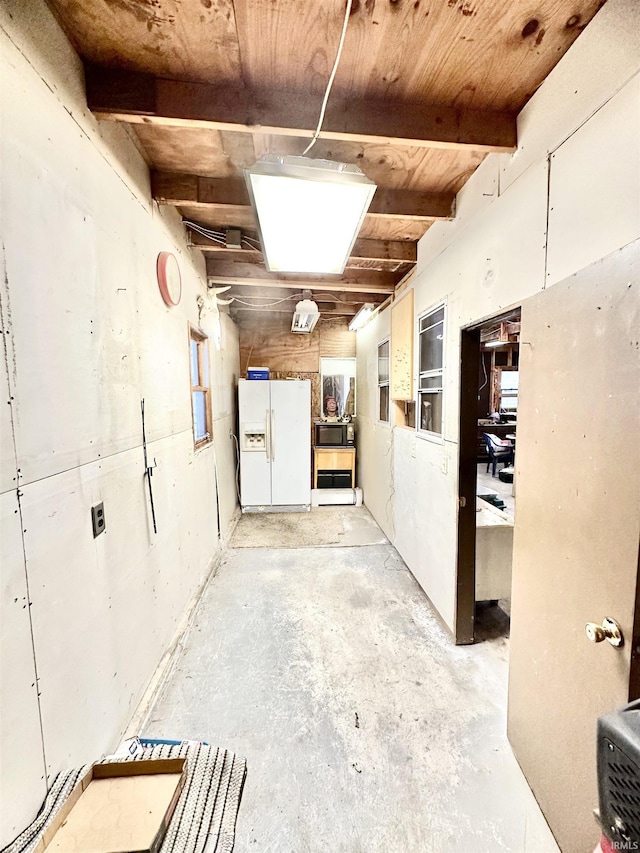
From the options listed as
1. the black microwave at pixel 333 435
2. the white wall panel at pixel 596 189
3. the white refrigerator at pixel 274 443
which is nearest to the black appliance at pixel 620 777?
the white wall panel at pixel 596 189

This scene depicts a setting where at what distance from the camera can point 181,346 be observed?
7.58 feet

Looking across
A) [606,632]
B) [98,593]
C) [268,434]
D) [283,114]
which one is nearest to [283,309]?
[268,434]

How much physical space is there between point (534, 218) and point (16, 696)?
2327 mm

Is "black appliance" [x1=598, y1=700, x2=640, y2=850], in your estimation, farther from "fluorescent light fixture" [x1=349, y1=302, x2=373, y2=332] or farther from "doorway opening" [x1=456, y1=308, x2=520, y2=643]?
"fluorescent light fixture" [x1=349, y1=302, x2=373, y2=332]

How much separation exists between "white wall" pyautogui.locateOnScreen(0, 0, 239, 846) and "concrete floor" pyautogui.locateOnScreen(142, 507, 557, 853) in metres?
0.44

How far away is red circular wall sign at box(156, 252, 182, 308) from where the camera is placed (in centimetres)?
192

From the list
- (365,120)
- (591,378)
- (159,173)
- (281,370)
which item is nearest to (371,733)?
(591,378)

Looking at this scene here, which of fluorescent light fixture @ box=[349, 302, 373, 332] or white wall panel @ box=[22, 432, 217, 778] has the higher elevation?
fluorescent light fixture @ box=[349, 302, 373, 332]

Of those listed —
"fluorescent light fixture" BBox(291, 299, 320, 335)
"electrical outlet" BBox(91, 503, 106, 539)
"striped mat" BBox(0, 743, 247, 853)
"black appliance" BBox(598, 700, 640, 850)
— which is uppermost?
"fluorescent light fixture" BBox(291, 299, 320, 335)

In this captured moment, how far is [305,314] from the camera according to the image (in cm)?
366

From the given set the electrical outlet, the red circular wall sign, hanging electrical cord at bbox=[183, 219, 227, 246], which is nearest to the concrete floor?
the electrical outlet

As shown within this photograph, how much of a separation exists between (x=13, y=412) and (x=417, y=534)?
8.61ft

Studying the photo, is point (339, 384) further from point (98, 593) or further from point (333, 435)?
point (98, 593)

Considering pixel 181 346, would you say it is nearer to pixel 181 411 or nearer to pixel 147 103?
pixel 181 411
